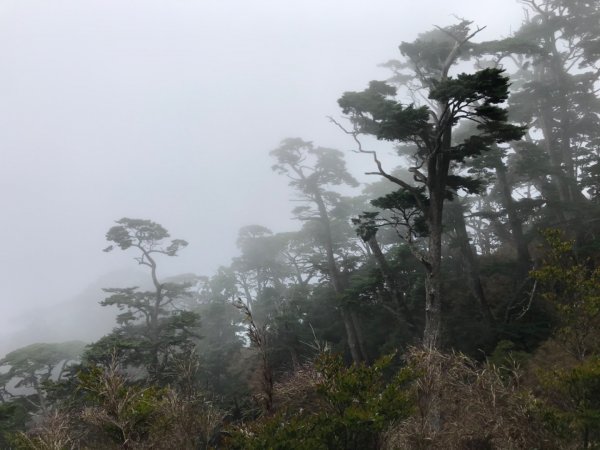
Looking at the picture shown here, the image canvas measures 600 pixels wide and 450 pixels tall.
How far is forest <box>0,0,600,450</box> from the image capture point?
7.81 meters

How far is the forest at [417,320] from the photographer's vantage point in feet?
25.6

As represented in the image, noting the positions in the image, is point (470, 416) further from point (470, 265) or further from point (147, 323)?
point (147, 323)

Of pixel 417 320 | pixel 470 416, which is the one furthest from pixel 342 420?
pixel 417 320

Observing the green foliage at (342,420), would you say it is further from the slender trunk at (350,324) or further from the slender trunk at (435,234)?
the slender trunk at (350,324)

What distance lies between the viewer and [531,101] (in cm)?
2227

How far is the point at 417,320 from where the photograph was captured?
19547 millimetres

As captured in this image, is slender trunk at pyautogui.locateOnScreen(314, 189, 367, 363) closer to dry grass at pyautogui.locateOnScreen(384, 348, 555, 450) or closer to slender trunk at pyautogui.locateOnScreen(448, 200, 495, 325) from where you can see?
slender trunk at pyautogui.locateOnScreen(448, 200, 495, 325)

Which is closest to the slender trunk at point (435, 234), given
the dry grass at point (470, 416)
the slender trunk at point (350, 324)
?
the dry grass at point (470, 416)

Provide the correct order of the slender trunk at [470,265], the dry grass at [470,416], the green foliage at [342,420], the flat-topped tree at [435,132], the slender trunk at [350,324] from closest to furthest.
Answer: the green foliage at [342,420] → the dry grass at [470,416] → the flat-topped tree at [435,132] → the slender trunk at [470,265] → the slender trunk at [350,324]

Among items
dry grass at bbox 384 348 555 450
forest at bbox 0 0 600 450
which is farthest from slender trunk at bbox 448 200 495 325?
dry grass at bbox 384 348 555 450

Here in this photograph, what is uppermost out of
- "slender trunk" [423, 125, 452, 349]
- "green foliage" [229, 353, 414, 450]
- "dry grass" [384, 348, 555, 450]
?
"slender trunk" [423, 125, 452, 349]

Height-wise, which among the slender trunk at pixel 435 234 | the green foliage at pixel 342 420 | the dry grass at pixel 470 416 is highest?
the slender trunk at pixel 435 234

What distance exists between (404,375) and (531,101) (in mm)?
21291

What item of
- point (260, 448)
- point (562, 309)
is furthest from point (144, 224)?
point (562, 309)
